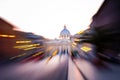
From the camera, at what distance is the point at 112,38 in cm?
1950

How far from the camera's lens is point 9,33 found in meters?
26.0

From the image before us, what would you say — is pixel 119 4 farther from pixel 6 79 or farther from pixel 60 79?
pixel 6 79

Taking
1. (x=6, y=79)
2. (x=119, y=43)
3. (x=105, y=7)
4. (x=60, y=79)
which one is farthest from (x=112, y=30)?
(x=6, y=79)

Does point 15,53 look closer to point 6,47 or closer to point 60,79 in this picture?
point 6,47

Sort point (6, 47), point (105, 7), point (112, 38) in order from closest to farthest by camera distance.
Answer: point (112, 38)
point (6, 47)
point (105, 7)

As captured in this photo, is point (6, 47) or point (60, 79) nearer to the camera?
point (60, 79)

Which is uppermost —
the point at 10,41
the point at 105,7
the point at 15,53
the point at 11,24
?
the point at 105,7

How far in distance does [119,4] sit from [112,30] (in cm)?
339

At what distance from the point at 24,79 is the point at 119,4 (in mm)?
16270

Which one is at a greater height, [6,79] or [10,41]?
[10,41]

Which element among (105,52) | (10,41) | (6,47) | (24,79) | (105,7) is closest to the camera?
(24,79)

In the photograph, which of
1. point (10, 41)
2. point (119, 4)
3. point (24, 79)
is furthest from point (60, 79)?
point (10, 41)

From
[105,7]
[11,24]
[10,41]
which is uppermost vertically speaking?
[105,7]

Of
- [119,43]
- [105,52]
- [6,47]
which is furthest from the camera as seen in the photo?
[6,47]
